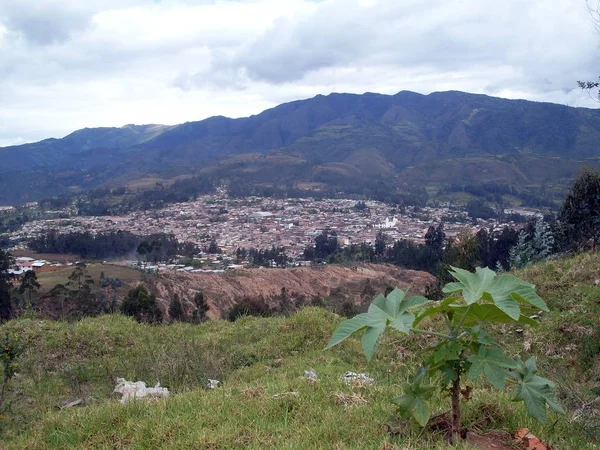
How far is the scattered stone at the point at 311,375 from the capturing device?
424 centimetres

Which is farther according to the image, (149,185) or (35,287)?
(149,185)

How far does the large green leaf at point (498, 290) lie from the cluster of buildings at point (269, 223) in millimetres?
40037

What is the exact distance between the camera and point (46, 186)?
117812mm

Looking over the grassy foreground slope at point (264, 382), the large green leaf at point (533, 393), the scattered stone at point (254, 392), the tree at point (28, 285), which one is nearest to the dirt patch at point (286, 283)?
the tree at point (28, 285)

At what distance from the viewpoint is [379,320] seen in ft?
6.81

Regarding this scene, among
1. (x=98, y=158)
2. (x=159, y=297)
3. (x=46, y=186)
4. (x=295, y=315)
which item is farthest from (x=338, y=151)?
(x=295, y=315)

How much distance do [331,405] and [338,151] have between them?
449 feet

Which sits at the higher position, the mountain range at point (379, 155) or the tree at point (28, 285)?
the mountain range at point (379, 155)

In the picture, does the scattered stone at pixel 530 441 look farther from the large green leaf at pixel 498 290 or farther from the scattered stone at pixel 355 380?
the scattered stone at pixel 355 380

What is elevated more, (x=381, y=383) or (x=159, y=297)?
(x=381, y=383)

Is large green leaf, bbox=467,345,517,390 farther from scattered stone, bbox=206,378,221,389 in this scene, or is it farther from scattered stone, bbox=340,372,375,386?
scattered stone, bbox=206,378,221,389

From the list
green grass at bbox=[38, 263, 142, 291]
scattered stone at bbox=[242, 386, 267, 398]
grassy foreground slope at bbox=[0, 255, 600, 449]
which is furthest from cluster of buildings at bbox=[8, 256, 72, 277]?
scattered stone at bbox=[242, 386, 267, 398]

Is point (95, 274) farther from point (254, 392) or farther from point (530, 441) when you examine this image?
point (530, 441)

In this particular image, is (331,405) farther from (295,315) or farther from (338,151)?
(338,151)
